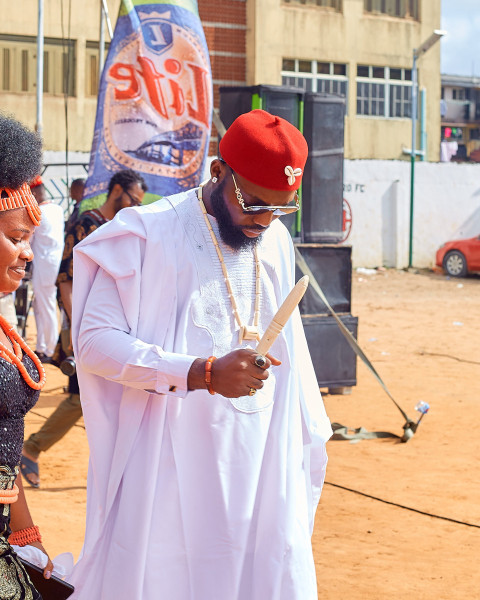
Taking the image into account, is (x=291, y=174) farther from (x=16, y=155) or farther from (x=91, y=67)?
(x=91, y=67)

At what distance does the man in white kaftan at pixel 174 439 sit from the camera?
2.89 meters

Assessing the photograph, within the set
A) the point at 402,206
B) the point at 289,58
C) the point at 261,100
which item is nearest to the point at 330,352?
the point at 261,100

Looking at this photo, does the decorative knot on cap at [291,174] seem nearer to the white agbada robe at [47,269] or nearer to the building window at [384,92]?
the white agbada robe at [47,269]

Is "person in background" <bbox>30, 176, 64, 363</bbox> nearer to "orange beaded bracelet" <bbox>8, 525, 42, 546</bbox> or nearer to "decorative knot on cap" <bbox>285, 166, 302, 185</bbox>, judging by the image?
"decorative knot on cap" <bbox>285, 166, 302, 185</bbox>

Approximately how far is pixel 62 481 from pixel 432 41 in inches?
910

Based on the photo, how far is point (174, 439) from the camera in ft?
9.67

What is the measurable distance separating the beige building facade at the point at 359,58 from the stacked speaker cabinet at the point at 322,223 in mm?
22212

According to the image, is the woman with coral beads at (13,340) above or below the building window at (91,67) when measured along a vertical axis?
below

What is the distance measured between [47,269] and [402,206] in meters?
18.0

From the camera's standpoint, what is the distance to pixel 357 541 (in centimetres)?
554

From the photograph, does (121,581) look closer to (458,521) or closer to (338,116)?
(458,521)

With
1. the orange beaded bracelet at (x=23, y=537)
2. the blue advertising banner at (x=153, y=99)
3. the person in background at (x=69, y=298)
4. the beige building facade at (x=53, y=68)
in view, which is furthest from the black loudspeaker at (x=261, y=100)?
the beige building facade at (x=53, y=68)

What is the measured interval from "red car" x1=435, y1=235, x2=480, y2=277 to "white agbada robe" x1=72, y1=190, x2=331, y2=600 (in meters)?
21.2

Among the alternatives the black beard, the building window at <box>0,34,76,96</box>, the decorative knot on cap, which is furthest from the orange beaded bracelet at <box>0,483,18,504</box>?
the building window at <box>0,34,76,96</box>
